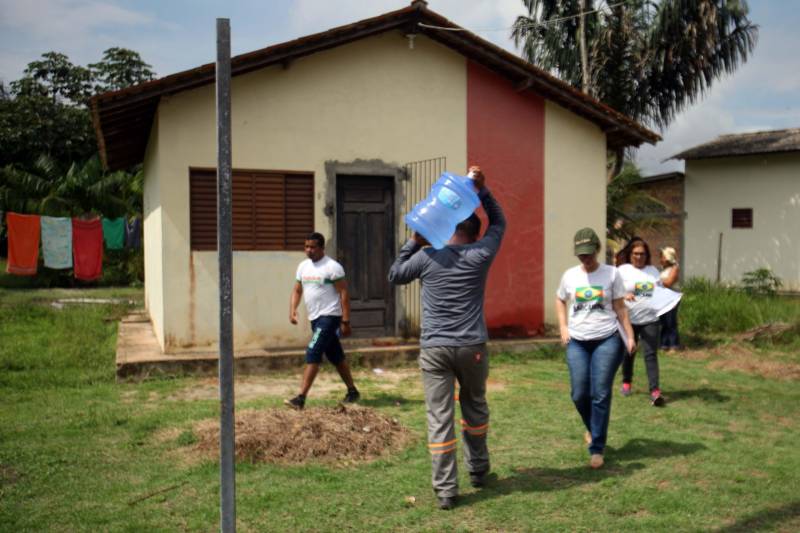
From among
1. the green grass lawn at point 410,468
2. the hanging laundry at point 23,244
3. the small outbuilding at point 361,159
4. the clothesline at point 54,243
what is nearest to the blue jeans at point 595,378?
the green grass lawn at point 410,468

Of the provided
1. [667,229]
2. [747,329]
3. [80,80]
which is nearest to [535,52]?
[667,229]

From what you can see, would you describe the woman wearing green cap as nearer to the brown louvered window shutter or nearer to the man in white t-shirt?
the man in white t-shirt

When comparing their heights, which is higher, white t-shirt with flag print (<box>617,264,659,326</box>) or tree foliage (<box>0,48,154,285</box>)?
tree foliage (<box>0,48,154,285</box>)

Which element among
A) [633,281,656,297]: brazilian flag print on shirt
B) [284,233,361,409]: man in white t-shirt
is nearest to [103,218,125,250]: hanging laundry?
[284,233,361,409]: man in white t-shirt

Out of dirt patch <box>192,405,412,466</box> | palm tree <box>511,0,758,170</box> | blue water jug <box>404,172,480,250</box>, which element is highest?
palm tree <box>511,0,758,170</box>

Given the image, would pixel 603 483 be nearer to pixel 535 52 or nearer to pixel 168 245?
pixel 168 245

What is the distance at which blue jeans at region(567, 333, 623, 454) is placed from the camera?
17.7ft

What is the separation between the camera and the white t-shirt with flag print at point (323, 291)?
7.23m

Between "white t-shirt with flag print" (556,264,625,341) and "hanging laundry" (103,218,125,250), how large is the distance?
16.3 meters

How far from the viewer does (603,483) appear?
5.08 metres

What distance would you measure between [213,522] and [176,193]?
234 inches

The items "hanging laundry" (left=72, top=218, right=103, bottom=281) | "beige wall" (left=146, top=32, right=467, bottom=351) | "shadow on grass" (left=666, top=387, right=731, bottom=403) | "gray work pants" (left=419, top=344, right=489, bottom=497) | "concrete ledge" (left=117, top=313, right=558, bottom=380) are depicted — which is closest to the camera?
"gray work pants" (left=419, top=344, right=489, bottom=497)

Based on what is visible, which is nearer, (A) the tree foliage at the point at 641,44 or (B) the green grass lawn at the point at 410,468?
(B) the green grass lawn at the point at 410,468

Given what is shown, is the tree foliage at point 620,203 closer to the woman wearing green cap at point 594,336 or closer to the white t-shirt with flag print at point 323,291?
the white t-shirt with flag print at point 323,291
